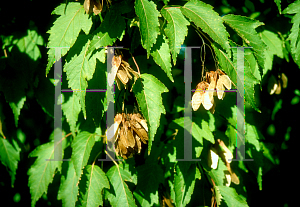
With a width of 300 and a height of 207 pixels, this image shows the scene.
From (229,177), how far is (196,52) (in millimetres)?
557

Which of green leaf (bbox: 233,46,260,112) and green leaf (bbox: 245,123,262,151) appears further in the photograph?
green leaf (bbox: 245,123,262,151)

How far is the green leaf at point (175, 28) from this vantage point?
66 centimetres

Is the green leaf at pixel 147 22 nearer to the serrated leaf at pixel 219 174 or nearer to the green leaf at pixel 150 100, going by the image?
the green leaf at pixel 150 100

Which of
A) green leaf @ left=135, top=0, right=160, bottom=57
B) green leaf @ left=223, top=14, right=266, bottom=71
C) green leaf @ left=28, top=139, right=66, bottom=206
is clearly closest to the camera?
green leaf @ left=135, top=0, right=160, bottom=57

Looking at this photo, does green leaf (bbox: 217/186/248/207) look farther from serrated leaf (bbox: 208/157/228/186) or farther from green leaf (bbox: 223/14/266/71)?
green leaf (bbox: 223/14/266/71)

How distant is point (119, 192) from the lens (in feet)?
2.83

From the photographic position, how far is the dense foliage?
70 centimetres

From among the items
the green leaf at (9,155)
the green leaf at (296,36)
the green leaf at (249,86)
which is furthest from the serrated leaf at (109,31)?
the green leaf at (9,155)

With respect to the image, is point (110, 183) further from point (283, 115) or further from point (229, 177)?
point (283, 115)

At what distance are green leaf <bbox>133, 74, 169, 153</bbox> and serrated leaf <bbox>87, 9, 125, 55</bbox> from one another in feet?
0.48

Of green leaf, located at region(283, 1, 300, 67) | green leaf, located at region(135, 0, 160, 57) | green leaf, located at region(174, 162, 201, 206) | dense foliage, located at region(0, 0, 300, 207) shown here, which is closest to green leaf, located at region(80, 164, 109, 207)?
dense foliage, located at region(0, 0, 300, 207)

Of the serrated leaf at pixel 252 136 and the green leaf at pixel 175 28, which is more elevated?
the green leaf at pixel 175 28

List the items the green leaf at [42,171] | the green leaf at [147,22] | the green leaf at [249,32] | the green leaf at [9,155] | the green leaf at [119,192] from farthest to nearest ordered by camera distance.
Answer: the green leaf at [9,155] → the green leaf at [42,171] → the green leaf at [119,192] → the green leaf at [249,32] → the green leaf at [147,22]

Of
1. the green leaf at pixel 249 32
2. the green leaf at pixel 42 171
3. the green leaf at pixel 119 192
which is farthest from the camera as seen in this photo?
the green leaf at pixel 42 171
